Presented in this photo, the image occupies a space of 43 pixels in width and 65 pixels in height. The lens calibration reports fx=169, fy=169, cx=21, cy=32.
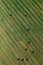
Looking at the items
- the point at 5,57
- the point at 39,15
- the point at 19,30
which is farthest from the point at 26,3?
the point at 5,57

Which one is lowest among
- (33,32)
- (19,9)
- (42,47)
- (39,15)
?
(42,47)

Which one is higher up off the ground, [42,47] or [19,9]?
[19,9]

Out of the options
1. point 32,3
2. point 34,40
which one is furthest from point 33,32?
point 32,3

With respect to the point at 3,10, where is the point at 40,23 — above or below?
below

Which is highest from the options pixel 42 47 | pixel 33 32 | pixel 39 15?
pixel 39 15

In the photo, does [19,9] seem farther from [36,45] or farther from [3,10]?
[36,45]

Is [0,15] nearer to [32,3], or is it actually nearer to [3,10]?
[3,10]
